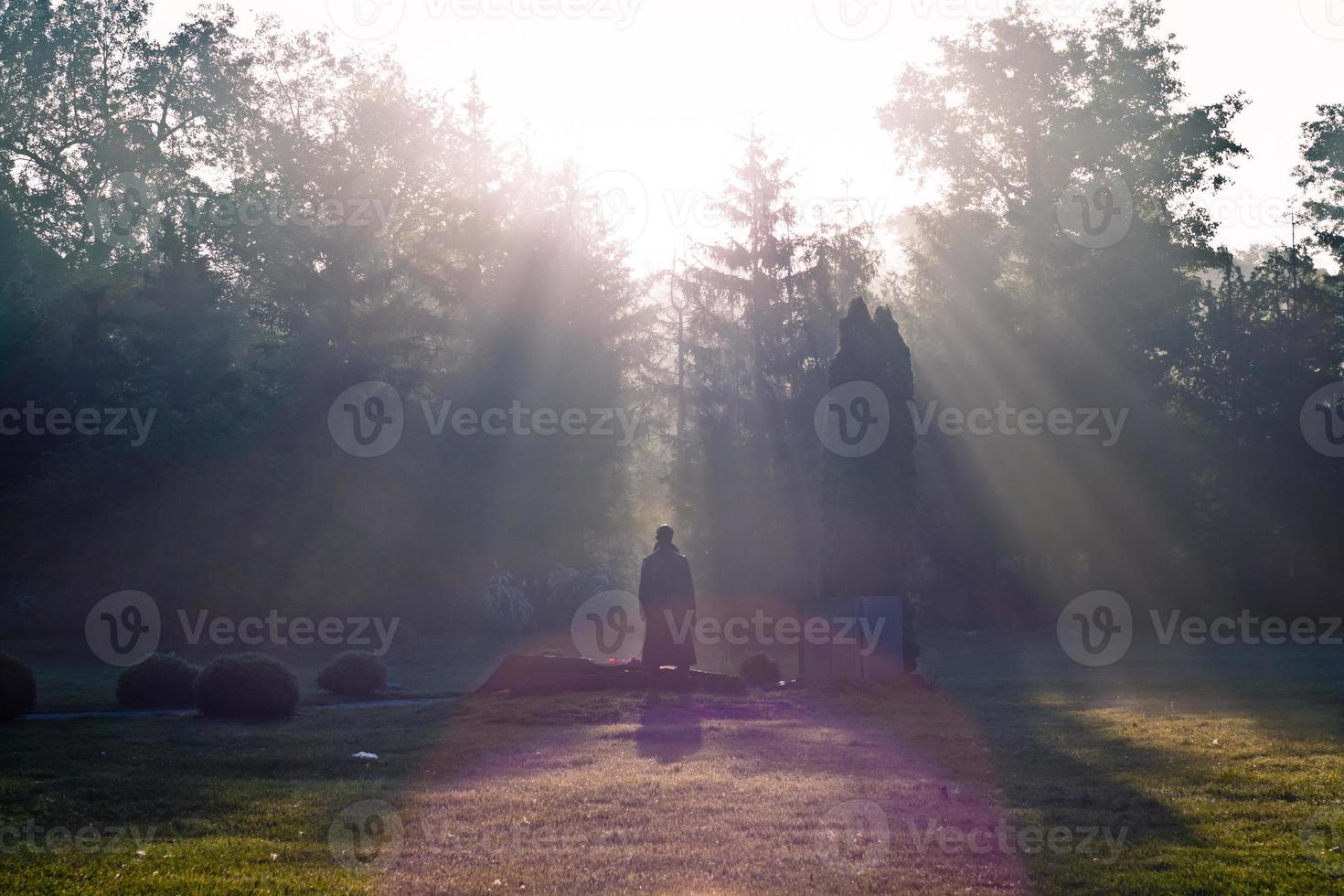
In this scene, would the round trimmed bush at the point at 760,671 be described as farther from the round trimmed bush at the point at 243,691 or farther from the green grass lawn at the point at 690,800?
the round trimmed bush at the point at 243,691

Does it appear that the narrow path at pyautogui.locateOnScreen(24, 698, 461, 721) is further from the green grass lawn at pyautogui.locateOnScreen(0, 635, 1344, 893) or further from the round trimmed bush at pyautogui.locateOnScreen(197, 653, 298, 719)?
the green grass lawn at pyautogui.locateOnScreen(0, 635, 1344, 893)

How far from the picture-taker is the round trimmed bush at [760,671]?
25016mm

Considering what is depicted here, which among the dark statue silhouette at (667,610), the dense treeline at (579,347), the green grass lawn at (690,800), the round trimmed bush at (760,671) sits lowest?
the green grass lawn at (690,800)

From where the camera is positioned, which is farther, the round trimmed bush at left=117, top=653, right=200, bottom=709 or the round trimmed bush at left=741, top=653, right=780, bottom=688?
the round trimmed bush at left=741, top=653, right=780, bottom=688

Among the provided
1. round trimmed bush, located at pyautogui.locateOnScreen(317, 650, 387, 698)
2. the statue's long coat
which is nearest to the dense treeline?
round trimmed bush, located at pyautogui.locateOnScreen(317, 650, 387, 698)

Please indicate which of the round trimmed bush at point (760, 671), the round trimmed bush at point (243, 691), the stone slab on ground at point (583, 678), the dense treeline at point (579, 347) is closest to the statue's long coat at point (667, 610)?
the stone slab on ground at point (583, 678)

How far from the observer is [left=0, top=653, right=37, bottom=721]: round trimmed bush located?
18.0 metres

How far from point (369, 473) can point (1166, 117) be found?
36.3 metres

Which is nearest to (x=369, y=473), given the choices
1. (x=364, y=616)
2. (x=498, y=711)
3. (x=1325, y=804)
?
(x=364, y=616)

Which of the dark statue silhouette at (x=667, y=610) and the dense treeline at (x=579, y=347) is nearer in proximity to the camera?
the dark statue silhouette at (x=667, y=610)

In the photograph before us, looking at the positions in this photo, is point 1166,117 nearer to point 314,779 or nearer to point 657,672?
point 657,672

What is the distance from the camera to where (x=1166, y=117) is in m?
50.2

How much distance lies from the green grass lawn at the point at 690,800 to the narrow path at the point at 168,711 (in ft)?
2.93

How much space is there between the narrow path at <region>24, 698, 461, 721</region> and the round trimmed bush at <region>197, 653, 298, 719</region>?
27.3 inches
